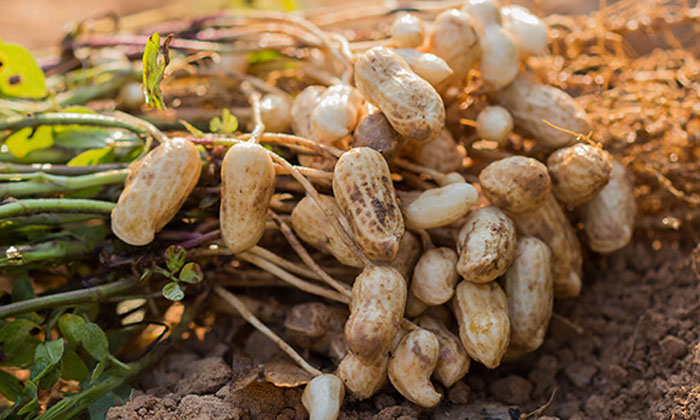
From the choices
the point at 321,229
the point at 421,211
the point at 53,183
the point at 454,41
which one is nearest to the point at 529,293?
the point at 421,211

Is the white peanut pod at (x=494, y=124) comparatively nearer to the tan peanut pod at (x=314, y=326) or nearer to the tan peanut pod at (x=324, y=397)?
the tan peanut pod at (x=314, y=326)

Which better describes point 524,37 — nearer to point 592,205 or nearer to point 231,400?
point 592,205

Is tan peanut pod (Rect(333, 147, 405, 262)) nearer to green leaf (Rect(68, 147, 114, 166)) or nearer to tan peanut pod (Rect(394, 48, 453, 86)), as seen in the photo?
tan peanut pod (Rect(394, 48, 453, 86))

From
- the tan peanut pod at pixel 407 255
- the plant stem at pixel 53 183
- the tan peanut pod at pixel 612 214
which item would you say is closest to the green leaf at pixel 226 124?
the plant stem at pixel 53 183

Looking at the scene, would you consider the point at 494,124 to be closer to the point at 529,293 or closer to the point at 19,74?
the point at 529,293

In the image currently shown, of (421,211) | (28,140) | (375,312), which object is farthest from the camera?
(28,140)

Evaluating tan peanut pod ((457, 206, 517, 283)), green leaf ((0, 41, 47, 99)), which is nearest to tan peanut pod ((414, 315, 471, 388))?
tan peanut pod ((457, 206, 517, 283))
